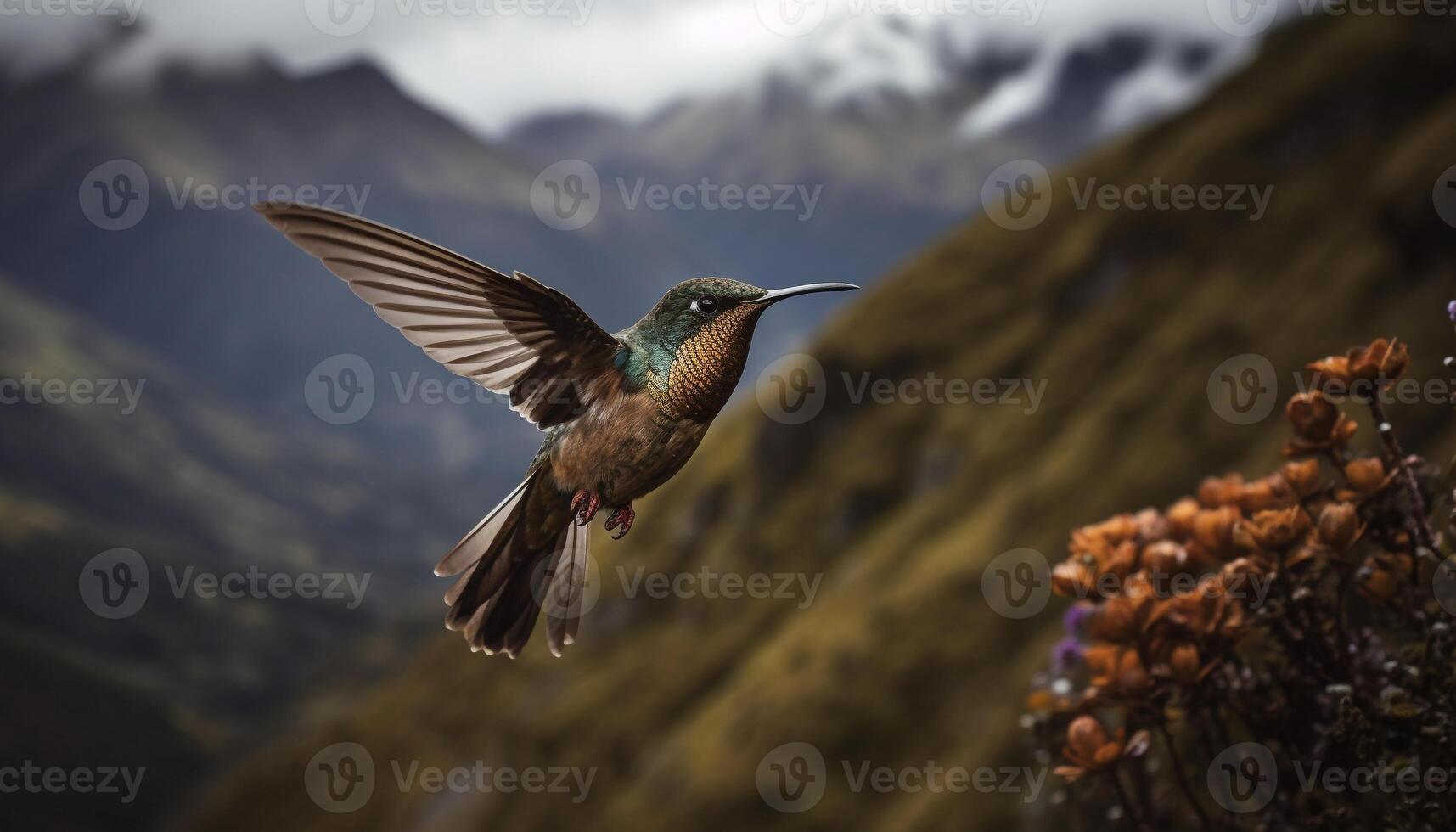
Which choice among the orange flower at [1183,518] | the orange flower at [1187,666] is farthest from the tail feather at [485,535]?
the orange flower at [1183,518]

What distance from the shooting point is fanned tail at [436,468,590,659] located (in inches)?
92.2

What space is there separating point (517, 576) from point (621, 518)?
1.68 feet

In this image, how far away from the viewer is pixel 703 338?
78.0 inches

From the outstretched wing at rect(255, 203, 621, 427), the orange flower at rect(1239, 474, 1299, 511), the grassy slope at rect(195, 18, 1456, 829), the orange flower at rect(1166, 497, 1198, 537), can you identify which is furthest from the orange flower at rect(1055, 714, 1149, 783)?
the grassy slope at rect(195, 18, 1456, 829)

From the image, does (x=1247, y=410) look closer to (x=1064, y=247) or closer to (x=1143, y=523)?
(x=1064, y=247)

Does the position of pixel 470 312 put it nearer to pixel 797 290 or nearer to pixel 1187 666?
pixel 797 290

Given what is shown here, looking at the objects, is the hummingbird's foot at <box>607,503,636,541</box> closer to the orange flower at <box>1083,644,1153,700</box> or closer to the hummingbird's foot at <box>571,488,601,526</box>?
the hummingbird's foot at <box>571,488,601,526</box>

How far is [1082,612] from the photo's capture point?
4141 millimetres

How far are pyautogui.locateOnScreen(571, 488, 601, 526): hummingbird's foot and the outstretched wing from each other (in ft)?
0.79

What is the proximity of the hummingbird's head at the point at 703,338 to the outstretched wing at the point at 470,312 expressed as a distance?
17 cm

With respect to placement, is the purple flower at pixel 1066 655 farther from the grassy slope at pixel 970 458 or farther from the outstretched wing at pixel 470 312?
the grassy slope at pixel 970 458

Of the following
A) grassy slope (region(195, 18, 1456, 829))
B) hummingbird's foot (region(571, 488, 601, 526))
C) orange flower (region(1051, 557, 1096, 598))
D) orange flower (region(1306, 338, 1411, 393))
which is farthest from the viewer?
grassy slope (region(195, 18, 1456, 829))

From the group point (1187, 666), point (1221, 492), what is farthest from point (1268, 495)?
point (1187, 666)

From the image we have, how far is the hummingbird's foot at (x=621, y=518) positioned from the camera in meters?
2.04
